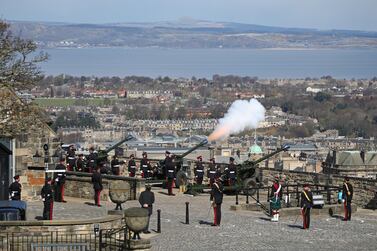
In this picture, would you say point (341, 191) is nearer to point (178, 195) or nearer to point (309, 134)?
point (178, 195)

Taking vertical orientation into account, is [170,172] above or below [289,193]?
above

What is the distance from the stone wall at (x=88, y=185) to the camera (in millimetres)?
30219

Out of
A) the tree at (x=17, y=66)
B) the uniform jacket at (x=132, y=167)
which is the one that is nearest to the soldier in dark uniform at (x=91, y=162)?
the uniform jacket at (x=132, y=167)

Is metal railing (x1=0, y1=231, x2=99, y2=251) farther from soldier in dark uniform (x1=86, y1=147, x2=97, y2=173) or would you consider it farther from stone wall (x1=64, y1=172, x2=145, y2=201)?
soldier in dark uniform (x1=86, y1=147, x2=97, y2=173)

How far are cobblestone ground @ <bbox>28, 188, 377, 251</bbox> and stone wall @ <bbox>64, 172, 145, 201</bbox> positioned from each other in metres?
0.58

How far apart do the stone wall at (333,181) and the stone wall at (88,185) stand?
16.8ft

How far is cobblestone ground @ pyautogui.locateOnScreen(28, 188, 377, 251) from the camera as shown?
24.2 m

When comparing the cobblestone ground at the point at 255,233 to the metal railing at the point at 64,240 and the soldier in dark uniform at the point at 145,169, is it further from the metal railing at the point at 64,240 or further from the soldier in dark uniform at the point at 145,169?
the soldier in dark uniform at the point at 145,169

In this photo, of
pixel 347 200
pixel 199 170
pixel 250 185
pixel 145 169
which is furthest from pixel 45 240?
pixel 145 169

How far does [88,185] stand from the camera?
30.8 m

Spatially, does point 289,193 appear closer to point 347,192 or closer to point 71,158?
point 347,192

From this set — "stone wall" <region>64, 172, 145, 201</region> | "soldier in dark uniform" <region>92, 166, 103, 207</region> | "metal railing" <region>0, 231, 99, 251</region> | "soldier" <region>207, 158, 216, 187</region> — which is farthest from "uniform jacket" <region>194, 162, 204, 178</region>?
"metal railing" <region>0, 231, 99, 251</region>

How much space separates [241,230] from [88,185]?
597 cm

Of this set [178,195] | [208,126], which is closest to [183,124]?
[208,126]
